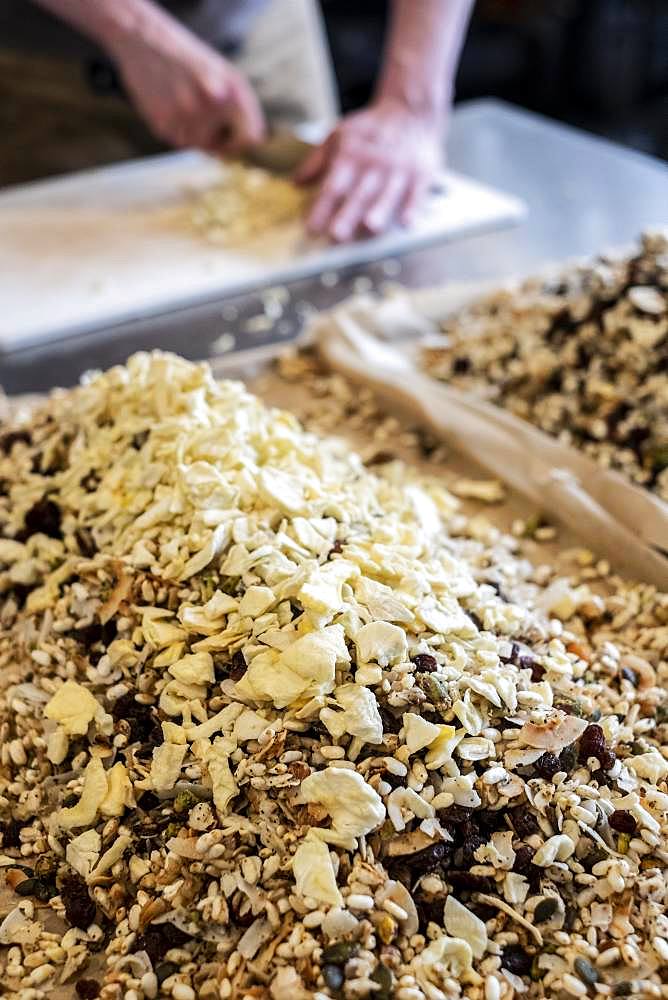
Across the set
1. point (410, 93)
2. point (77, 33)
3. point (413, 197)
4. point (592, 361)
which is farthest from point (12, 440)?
point (77, 33)

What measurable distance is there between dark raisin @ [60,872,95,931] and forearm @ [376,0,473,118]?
59.5 inches

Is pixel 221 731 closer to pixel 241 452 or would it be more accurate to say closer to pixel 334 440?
pixel 241 452

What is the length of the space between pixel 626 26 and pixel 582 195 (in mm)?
2086

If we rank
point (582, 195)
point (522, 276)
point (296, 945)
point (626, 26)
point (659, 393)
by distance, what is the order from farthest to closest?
point (626, 26)
point (582, 195)
point (522, 276)
point (659, 393)
point (296, 945)

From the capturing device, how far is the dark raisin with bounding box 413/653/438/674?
2.46 feet

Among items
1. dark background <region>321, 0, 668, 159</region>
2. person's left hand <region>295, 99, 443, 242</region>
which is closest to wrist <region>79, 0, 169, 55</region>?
person's left hand <region>295, 99, 443, 242</region>

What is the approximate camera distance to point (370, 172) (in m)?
1.74

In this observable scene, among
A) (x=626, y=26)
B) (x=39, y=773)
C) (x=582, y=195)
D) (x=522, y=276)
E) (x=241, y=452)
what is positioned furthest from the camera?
(x=626, y=26)

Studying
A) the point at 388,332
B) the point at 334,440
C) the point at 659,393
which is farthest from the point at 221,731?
the point at 388,332

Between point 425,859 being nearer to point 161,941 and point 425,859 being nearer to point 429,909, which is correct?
point 429,909

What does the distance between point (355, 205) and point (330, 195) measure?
4 cm

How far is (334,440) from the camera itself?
1.20 m

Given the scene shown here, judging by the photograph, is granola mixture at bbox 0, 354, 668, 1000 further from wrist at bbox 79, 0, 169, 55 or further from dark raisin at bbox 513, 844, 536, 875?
wrist at bbox 79, 0, 169, 55

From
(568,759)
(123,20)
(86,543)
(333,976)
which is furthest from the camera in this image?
(123,20)
